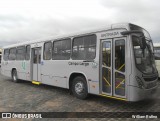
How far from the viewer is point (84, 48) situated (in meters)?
8.16

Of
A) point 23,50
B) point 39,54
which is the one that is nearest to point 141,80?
point 39,54

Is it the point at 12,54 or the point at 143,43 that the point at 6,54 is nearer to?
the point at 12,54

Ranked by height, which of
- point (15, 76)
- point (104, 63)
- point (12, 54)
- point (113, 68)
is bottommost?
point (15, 76)

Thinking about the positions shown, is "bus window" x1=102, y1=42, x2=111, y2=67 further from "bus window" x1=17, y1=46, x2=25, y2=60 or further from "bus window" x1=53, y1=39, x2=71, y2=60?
"bus window" x1=17, y1=46, x2=25, y2=60

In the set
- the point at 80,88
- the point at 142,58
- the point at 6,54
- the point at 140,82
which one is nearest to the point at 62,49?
the point at 80,88

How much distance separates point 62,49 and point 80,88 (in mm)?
2141

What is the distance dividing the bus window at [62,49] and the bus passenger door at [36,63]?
5.69 feet

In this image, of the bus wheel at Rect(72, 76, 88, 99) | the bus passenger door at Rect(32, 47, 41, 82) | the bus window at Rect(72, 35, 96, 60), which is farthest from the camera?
the bus passenger door at Rect(32, 47, 41, 82)

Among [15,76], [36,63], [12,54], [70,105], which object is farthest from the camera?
[12,54]

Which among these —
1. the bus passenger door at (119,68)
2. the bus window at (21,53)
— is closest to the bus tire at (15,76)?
the bus window at (21,53)

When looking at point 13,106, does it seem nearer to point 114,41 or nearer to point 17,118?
point 17,118

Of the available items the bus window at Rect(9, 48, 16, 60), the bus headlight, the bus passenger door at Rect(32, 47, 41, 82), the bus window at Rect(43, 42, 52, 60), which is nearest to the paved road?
the bus headlight

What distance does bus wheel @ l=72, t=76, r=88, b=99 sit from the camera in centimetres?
816

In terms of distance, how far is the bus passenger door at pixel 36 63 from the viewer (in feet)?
36.7
